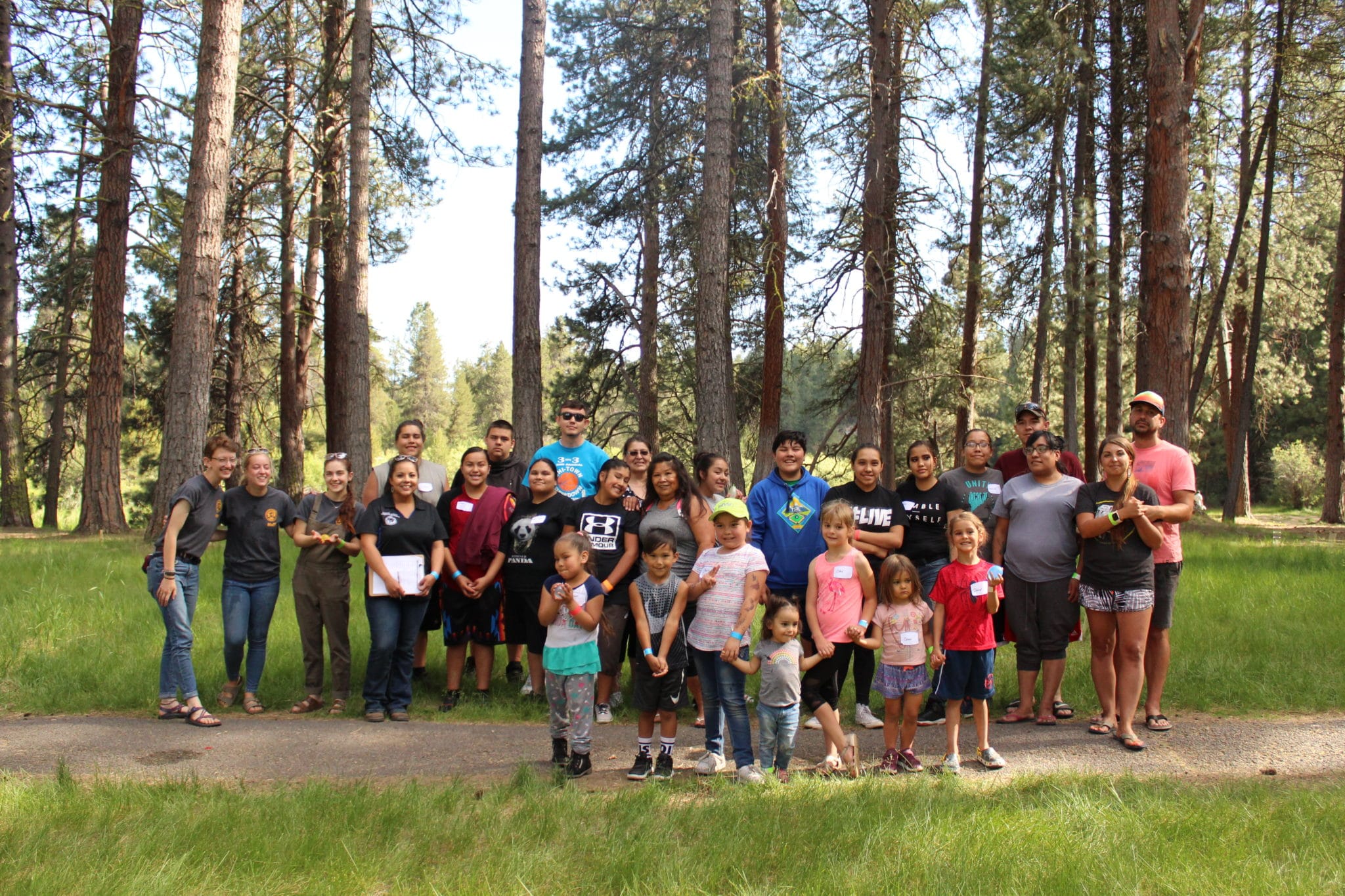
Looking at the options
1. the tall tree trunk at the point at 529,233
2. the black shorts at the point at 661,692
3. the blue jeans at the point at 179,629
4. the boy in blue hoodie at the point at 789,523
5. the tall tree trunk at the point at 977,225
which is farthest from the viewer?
the tall tree trunk at the point at 977,225

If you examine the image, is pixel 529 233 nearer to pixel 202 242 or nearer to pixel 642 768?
pixel 202 242

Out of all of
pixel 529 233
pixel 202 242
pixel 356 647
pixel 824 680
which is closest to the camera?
pixel 824 680

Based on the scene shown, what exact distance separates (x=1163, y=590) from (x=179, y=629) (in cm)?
673

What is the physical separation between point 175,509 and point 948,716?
17.4ft

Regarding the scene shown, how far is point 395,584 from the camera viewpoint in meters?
6.56

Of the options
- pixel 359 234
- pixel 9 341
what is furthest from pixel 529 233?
pixel 9 341

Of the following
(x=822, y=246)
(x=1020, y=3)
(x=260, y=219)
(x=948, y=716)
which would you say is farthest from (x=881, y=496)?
(x=260, y=219)

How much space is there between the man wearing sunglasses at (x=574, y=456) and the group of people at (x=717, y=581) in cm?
2

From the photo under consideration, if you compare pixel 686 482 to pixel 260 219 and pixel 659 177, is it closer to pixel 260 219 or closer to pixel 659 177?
pixel 260 219

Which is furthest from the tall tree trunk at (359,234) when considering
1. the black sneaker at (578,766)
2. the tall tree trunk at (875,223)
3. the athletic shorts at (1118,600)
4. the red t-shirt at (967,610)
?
the athletic shorts at (1118,600)

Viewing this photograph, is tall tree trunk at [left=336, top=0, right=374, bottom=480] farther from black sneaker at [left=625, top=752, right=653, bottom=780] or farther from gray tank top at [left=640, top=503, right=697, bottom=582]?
black sneaker at [left=625, top=752, right=653, bottom=780]

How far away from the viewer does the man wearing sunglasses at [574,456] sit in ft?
24.2

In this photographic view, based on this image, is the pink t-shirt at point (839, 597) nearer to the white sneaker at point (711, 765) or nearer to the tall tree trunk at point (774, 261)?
the white sneaker at point (711, 765)

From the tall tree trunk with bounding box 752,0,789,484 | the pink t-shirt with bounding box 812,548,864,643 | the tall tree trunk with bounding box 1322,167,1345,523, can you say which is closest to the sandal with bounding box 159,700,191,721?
the pink t-shirt with bounding box 812,548,864,643
